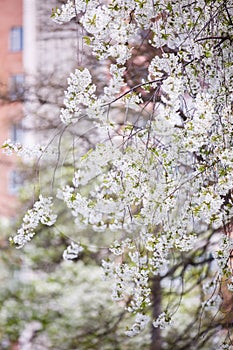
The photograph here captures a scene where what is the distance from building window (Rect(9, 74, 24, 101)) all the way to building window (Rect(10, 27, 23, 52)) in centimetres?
139

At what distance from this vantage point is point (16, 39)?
5.30 meters

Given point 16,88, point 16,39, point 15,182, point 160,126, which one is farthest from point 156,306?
point 16,39

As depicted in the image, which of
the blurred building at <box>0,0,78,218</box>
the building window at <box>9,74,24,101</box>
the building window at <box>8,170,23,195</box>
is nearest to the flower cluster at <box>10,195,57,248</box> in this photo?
the blurred building at <box>0,0,78,218</box>

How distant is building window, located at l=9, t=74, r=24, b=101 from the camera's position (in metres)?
3.70

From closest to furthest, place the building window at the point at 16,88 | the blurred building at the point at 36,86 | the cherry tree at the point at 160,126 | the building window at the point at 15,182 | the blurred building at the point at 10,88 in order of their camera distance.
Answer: the cherry tree at the point at 160,126 → the blurred building at the point at 36,86 → the building window at the point at 16,88 → the blurred building at the point at 10,88 → the building window at the point at 15,182

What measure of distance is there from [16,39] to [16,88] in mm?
1627

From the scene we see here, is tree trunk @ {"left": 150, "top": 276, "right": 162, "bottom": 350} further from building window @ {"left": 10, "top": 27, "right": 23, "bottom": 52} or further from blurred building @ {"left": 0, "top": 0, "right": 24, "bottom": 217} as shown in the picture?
building window @ {"left": 10, "top": 27, "right": 23, "bottom": 52}

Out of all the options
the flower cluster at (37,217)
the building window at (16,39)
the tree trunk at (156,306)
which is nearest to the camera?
the flower cluster at (37,217)

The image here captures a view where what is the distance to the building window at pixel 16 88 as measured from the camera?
3697 mm

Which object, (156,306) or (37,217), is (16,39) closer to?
(156,306)

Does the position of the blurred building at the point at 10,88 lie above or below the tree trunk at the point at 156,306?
above

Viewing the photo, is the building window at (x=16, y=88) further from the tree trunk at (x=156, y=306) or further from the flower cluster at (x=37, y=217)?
the flower cluster at (x=37, y=217)

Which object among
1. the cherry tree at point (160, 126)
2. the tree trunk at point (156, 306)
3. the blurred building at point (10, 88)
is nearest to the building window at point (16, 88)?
the blurred building at point (10, 88)

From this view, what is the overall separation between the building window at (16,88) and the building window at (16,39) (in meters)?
1.39
